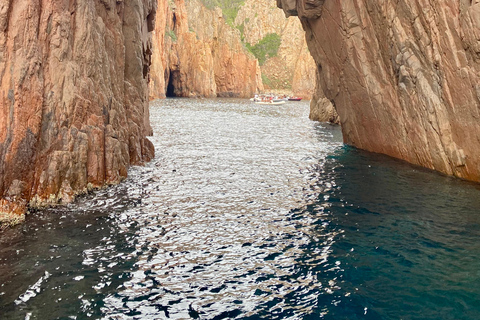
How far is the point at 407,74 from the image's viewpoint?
1027 inches

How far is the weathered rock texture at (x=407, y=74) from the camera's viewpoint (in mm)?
22031

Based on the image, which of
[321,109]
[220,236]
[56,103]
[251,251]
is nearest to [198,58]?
[321,109]

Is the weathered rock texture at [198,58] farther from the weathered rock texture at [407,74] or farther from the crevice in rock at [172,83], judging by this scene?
the weathered rock texture at [407,74]

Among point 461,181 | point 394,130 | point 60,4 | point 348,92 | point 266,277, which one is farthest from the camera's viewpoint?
point 348,92

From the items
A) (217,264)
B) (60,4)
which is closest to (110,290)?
(217,264)

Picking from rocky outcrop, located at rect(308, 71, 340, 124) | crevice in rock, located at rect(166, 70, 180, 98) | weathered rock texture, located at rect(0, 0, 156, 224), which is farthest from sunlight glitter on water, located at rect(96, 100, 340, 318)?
crevice in rock, located at rect(166, 70, 180, 98)

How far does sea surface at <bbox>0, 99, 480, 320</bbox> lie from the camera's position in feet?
33.6

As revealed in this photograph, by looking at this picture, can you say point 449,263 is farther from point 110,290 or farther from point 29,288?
point 29,288

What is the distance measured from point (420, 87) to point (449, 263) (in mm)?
15400

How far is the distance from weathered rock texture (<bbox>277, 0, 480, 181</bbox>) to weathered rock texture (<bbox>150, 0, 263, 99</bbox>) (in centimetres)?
8328

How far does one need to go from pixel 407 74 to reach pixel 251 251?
18.1m

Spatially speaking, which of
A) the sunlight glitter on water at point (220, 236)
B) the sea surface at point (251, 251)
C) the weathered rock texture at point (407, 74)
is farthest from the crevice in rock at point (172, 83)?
the sea surface at point (251, 251)

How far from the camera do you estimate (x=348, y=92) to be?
33844mm

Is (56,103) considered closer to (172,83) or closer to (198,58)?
(198,58)
